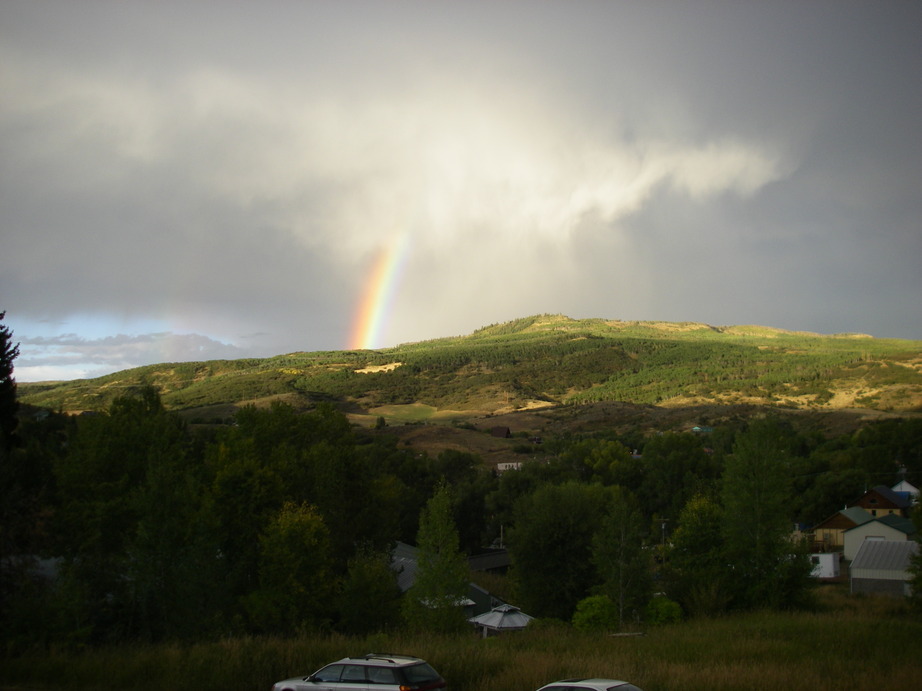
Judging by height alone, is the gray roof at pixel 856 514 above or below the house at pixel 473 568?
above

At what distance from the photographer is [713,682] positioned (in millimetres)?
14125

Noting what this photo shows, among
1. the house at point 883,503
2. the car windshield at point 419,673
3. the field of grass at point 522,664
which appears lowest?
the house at point 883,503

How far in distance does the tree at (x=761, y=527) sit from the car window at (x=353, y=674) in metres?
23.3

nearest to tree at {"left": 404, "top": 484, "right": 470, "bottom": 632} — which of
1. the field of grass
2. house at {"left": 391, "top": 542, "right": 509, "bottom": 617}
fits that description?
house at {"left": 391, "top": 542, "right": 509, "bottom": 617}

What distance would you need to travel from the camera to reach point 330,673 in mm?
13055

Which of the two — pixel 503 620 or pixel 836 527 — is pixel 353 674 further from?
pixel 836 527

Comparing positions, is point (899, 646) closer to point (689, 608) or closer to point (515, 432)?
point (689, 608)

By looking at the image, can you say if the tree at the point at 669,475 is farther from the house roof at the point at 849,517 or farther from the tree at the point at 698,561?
the tree at the point at 698,561

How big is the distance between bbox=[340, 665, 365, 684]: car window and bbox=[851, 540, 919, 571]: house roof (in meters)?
38.0

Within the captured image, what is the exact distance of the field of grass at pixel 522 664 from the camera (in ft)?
47.5

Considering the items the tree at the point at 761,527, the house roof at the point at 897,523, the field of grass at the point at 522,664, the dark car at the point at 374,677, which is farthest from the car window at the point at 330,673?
the house roof at the point at 897,523

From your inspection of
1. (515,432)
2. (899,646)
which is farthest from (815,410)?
(899,646)

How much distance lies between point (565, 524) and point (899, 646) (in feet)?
65.3

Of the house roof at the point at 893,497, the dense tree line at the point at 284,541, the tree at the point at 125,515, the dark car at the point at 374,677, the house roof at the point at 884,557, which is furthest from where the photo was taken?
the house roof at the point at 893,497
